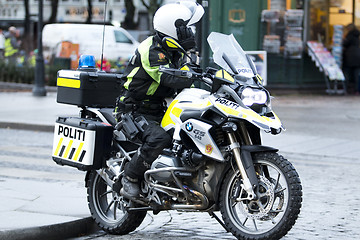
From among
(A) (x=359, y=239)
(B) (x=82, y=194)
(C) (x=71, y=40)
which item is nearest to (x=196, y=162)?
(A) (x=359, y=239)

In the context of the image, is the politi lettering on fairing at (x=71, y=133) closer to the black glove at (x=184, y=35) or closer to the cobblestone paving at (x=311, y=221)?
the cobblestone paving at (x=311, y=221)

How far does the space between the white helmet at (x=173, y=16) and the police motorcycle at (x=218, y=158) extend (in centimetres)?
15

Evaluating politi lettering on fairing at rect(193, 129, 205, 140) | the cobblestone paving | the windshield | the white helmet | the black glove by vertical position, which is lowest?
the cobblestone paving

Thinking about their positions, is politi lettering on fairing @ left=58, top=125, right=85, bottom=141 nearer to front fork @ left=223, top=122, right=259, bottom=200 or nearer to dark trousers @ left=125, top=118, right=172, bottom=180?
dark trousers @ left=125, top=118, right=172, bottom=180

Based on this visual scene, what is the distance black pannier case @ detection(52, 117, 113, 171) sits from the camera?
20.2 feet

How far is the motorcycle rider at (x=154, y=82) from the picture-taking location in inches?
225

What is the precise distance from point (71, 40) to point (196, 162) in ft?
71.6

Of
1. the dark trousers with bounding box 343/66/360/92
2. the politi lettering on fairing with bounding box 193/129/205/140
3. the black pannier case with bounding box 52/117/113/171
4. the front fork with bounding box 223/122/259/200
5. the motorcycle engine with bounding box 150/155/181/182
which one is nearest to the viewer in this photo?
the front fork with bounding box 223/122/259/200

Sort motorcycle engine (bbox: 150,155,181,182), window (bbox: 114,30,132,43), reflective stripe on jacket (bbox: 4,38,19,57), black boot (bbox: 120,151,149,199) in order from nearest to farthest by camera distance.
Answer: motorcycle engine (bbox: 150,155,181,182), black boot (bbox: 120,151,149,199), reflective stripe on jacket (bbox: 4,38,19,57), window (bbox: 114,30,132,43)

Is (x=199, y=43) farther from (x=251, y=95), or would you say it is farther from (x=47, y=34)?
(x=47, y=34)

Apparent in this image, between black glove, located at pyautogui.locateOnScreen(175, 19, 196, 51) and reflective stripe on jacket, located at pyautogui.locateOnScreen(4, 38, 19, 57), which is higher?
black glove, located at pyautogui.locateOnScreen(175, 19, 196, 51)

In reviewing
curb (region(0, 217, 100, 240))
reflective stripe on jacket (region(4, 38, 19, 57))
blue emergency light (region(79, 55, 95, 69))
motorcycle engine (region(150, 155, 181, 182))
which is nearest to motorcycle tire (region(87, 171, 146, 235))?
curb (region(0, 217, 100, 240))

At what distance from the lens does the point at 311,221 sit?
6773 mm

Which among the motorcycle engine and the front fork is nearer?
the front fork
